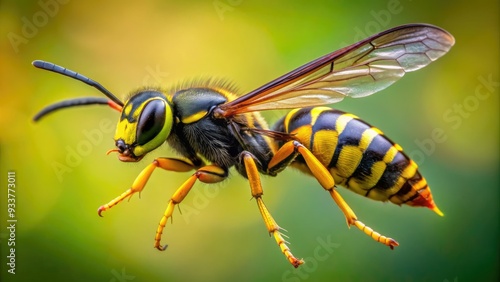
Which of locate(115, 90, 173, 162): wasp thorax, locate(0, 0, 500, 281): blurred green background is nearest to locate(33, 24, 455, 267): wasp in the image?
locate(115, 90, 173, 162): wasp thorax

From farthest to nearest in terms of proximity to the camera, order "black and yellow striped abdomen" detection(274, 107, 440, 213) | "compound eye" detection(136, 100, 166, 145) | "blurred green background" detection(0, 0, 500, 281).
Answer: "blurred green background" detection(0, 0, 500, 281)
"black and yellow striped abdomen" detection(274, 107, 440, 213)
"compound eye" detection(136, 100, 166, 145)

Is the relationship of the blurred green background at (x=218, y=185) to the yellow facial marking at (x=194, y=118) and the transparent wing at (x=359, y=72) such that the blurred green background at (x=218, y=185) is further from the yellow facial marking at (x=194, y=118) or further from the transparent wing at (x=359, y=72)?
the transparent wing at (x=359, y=72)

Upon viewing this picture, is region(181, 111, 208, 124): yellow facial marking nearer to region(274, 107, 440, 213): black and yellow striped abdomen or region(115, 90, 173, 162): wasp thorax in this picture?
region(115, 90, 173, 162): wasp thorax

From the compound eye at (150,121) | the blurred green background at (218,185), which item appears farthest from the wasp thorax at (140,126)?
the blurred green background at (218,185)

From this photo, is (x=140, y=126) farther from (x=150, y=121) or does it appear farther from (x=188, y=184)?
(x=188, y=184)

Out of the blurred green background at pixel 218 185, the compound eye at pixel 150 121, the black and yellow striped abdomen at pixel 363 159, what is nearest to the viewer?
the compound eye at pixel 150 121

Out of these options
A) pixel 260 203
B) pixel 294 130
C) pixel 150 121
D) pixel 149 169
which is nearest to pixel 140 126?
pixel 150 121
